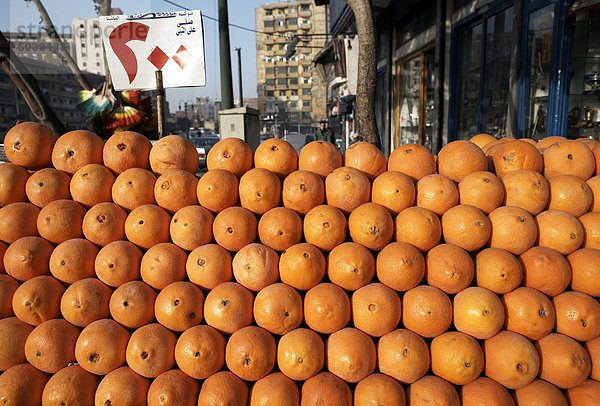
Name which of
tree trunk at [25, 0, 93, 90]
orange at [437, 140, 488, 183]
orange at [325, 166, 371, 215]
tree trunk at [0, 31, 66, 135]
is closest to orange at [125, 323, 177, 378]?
orange at [325, 166, 371, 215]

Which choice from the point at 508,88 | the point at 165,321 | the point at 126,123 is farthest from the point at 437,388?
the point at 508,88

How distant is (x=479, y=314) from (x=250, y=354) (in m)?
1.32

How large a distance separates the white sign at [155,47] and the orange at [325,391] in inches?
129

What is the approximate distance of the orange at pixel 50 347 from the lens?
2.02m

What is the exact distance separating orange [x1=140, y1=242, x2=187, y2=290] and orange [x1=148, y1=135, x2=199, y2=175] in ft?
2.29

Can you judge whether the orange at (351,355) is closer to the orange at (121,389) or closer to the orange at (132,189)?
the orange at (121,389)

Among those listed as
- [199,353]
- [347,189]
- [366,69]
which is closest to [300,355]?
[199,353]

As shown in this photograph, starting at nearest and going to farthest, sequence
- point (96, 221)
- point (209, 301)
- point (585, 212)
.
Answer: point (209, 301)
point (96, 221)
point (585, 212)

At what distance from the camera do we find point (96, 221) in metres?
2.30

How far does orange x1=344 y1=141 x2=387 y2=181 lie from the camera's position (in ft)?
8.82

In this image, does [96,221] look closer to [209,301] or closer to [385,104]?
[209,301]

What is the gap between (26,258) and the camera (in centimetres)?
221

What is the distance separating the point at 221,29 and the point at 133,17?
3.21 m

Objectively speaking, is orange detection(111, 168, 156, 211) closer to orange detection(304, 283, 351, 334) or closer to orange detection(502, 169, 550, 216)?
orange detection(304, 283, 351, 334)
